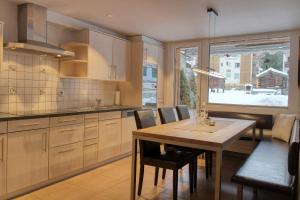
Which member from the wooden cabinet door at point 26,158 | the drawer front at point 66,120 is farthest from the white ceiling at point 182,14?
the wooden cabinet door at point 26,158

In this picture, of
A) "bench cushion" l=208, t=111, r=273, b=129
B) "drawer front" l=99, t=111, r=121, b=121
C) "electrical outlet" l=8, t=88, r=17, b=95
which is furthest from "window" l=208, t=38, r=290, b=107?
"electrical outlet" l=8, t=88, r=17, b=95

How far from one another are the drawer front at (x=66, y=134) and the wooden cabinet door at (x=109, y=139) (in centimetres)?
41

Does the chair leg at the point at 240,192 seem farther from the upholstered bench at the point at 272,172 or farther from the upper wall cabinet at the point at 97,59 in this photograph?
the upper wall cabinet at the point at 97,59

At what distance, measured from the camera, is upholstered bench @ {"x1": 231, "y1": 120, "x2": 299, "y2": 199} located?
1964mm

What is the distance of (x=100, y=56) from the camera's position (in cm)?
396

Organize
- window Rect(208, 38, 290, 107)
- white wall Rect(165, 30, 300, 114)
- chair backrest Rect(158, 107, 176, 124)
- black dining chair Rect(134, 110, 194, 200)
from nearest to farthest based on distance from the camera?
black dining chair Rect(134, 110, 194, 200)
chair backrest Rect(158, 107, 176, 124)
white wall Rect(165, 30, 300, 114)
window Rect(208, 38, 290, 107)

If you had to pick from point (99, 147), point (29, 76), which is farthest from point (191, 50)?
point (29, 76)

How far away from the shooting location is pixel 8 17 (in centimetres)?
301

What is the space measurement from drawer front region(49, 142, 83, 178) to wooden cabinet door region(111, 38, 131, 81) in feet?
5.00

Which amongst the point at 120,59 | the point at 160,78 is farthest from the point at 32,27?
the point at 160,78

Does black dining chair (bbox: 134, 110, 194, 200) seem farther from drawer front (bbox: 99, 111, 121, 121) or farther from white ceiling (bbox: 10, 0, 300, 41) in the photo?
white ceiling (bbox: 10, 0, 300, 41)

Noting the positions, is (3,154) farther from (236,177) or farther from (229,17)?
(229,17)

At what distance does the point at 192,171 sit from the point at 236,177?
2.15 feet

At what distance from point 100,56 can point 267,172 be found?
2.93m
